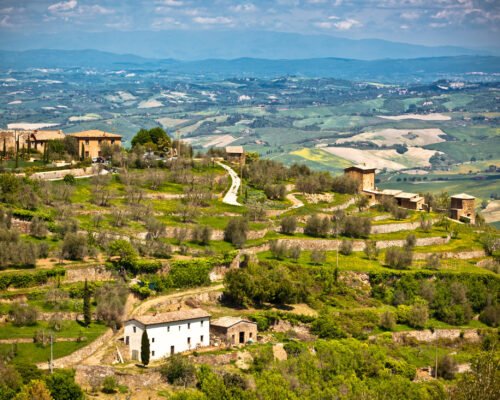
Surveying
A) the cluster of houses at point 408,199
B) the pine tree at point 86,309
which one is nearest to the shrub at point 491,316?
the cluster of houses at point 408,199

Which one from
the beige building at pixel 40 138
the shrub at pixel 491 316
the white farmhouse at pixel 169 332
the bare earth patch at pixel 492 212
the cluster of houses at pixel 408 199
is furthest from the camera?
the bare earth patch at pixel 492 212

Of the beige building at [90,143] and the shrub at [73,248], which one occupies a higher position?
the beige building at [90,143]

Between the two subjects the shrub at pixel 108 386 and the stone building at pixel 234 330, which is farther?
the stone building at pixel 234 330

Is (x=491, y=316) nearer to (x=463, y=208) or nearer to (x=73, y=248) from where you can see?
(x=463, y=208)

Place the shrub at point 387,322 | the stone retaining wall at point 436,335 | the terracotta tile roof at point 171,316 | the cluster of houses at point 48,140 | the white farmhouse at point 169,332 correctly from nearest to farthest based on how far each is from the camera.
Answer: the white farmhouse at point 169,332, the terracotta tile roof at point 171,316, the stone retaining wall at point 436,335, the shrub at point 387,322, the cluster of houses at point 48,140

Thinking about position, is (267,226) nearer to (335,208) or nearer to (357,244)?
(357,244)

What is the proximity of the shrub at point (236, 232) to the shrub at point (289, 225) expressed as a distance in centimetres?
389

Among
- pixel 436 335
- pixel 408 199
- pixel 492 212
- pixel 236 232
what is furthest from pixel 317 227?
pixel 492 212

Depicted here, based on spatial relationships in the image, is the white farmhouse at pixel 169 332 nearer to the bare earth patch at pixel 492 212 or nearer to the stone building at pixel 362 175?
the stone building at pixel 362 175

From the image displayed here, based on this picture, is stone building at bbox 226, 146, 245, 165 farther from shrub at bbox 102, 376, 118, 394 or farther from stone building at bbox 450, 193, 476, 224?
shrub at bbox 102, 376, 118, 394

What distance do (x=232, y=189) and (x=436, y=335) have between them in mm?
25296

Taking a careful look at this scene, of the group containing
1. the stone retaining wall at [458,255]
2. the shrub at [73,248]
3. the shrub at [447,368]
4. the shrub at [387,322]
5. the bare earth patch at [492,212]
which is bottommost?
the bare earth patch at [492,212]

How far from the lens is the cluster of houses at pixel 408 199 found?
81.7 meters

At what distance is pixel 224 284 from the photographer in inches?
2114
